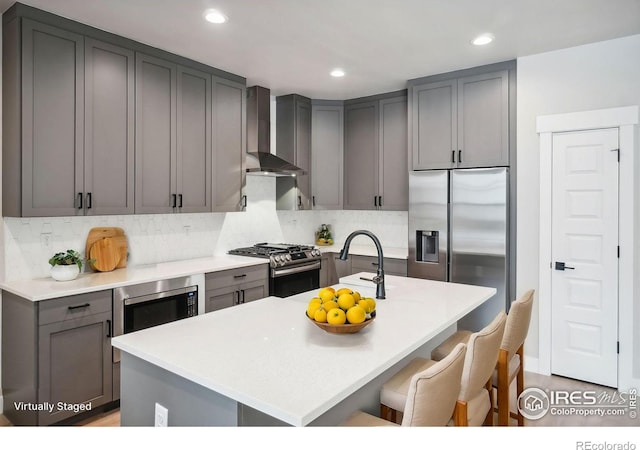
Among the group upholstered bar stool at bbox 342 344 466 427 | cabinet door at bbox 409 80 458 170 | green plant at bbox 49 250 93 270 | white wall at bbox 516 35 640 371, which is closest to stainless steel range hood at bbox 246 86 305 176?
cabinet door at bbox 409 80 458 170

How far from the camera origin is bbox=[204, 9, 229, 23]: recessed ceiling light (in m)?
2.63

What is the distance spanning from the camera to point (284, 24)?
9.31ft

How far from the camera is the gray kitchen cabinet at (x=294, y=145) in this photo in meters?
4.63

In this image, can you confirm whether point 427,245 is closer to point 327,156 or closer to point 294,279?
point 294,279

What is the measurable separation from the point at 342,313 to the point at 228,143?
2.63 m

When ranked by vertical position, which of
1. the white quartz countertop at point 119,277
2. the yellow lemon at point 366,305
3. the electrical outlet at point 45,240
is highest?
the electrical outlet at point 45,240

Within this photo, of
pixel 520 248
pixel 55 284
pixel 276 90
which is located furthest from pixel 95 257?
pixel 520 248

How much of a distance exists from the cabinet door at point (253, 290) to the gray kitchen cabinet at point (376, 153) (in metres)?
1.56

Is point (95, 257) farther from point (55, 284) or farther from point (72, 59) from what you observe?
point (72, 59)

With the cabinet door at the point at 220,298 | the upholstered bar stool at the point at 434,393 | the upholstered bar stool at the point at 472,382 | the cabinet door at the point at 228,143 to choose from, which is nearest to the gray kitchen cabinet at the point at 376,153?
Result: the cabinet door at the point at 228,143

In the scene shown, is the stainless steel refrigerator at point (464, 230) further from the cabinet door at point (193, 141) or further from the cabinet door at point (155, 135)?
the cabinet door at point (155, 135)

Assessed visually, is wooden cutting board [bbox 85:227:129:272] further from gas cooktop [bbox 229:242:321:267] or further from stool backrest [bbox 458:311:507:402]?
stool backrest [bbox 458:311:507:402]

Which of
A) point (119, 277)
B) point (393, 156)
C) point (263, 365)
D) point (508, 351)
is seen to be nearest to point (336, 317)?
point (263, 365)

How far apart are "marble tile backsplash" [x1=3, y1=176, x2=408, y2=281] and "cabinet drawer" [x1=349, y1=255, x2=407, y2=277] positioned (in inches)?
25.1
